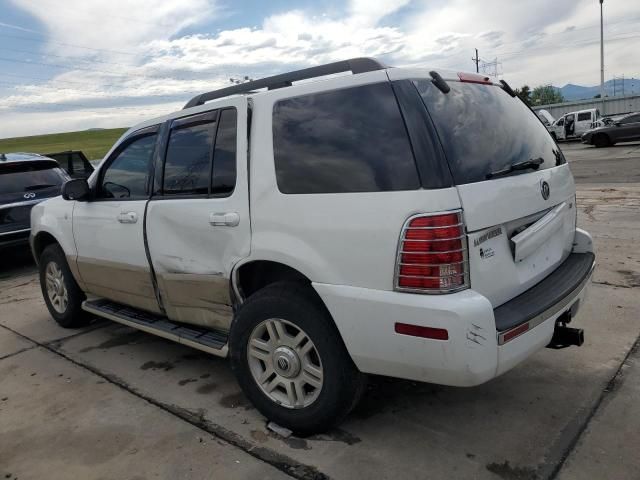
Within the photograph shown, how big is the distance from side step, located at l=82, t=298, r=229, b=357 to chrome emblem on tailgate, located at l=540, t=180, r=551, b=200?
6.54 feet

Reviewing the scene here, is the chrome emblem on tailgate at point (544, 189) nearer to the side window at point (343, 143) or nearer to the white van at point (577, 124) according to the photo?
the side window at point (343, 143)

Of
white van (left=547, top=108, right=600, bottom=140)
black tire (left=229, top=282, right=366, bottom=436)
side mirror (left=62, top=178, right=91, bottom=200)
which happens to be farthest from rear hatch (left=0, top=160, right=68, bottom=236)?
white van (left=547, top=108, right=600, bottom=140)

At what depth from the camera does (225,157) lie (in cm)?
322

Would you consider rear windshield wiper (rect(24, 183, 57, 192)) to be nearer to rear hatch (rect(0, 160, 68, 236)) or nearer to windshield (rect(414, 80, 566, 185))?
rear hatch (rect(0, 160, 68, 236))

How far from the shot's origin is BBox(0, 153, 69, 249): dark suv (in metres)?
7.73

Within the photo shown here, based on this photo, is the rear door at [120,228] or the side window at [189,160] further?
the rear door at [120,228]

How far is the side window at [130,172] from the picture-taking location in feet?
→ 12.7

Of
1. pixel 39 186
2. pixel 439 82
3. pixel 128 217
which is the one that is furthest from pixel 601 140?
pixel 128 217

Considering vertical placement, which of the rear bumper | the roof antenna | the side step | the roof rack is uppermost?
the roof rack

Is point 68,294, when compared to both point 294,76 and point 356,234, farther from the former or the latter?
point 356,234

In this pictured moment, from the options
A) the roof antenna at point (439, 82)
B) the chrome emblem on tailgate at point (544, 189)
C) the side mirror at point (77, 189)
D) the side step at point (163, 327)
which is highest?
the roof antenna at point (439, 82)

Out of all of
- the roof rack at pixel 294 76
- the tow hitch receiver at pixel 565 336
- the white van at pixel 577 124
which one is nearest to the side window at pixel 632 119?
the white van at pixel 577 124

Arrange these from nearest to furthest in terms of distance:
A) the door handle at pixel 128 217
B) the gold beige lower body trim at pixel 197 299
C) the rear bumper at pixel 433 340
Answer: the rear bumper at pixel 433 340 → the gold beige lower body trim at pixel 197 299 → the door handle at pixel 128 217

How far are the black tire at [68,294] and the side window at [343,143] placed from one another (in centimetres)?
292
